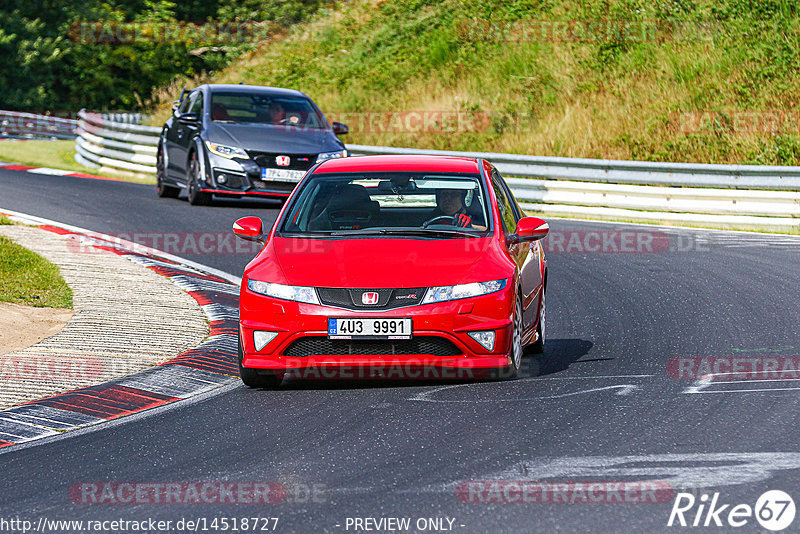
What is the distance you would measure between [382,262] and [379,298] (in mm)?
313

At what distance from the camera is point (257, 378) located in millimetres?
8211

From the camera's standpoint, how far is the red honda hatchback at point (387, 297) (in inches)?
309

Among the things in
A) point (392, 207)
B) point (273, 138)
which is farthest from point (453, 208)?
point (273, 138)

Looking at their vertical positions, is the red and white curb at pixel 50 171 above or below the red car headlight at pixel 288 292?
below

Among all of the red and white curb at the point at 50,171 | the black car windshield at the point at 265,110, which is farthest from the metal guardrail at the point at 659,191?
the red and white curb at the point at 50,171

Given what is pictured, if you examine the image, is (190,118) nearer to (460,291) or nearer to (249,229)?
(249,229)

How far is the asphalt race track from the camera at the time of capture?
5391mm

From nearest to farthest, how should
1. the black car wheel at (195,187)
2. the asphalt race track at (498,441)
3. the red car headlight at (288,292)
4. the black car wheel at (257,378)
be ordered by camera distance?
1. the asphalt race track at (498,441)
2. the red car headlight at (288,292)
3. the black car wheel at (257,378)
4. the black car wheel at (195,187)

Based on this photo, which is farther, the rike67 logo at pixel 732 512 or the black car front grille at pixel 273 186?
the black car front grille at pixel 273 186

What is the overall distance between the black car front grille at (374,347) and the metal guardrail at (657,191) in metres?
11.7

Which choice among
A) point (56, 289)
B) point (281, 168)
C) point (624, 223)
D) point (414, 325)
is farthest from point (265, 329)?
point (624, 223)

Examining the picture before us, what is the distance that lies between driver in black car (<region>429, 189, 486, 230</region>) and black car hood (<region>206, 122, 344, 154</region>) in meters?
9.88

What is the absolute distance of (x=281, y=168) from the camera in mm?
18719

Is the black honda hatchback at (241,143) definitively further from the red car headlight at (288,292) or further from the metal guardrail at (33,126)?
the metal guardrail at (33,126)
